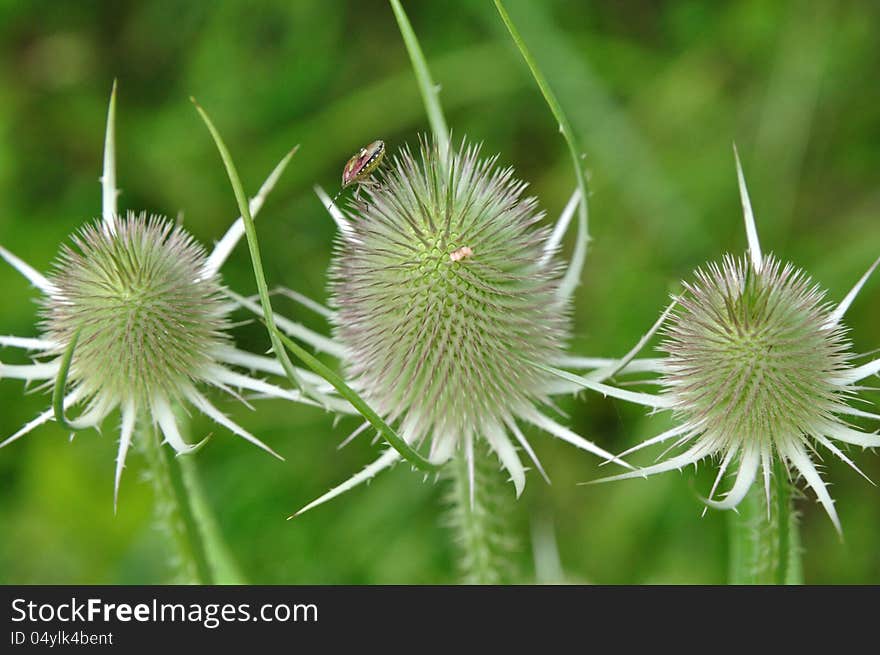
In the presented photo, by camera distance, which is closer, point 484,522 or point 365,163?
point 365,163

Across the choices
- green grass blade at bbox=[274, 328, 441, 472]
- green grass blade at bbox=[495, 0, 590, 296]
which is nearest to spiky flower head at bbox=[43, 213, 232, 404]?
green grass blade at bbox=[274, 328, 441, 472]

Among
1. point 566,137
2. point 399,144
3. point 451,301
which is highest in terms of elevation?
point 399,144

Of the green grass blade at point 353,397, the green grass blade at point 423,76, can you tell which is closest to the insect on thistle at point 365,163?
the green grass blade at point 423,76

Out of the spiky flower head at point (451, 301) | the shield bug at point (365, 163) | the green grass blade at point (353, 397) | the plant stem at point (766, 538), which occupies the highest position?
the shield bug at point (365, 163)

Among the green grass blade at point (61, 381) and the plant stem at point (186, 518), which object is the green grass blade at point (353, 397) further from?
the plant stem at point (186, 518)

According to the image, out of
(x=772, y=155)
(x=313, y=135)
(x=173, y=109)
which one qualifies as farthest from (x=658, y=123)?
(x=173, y=109)

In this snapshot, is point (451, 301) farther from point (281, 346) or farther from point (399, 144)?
point (399, 144)

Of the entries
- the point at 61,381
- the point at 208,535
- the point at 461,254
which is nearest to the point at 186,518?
the point at 208,535
